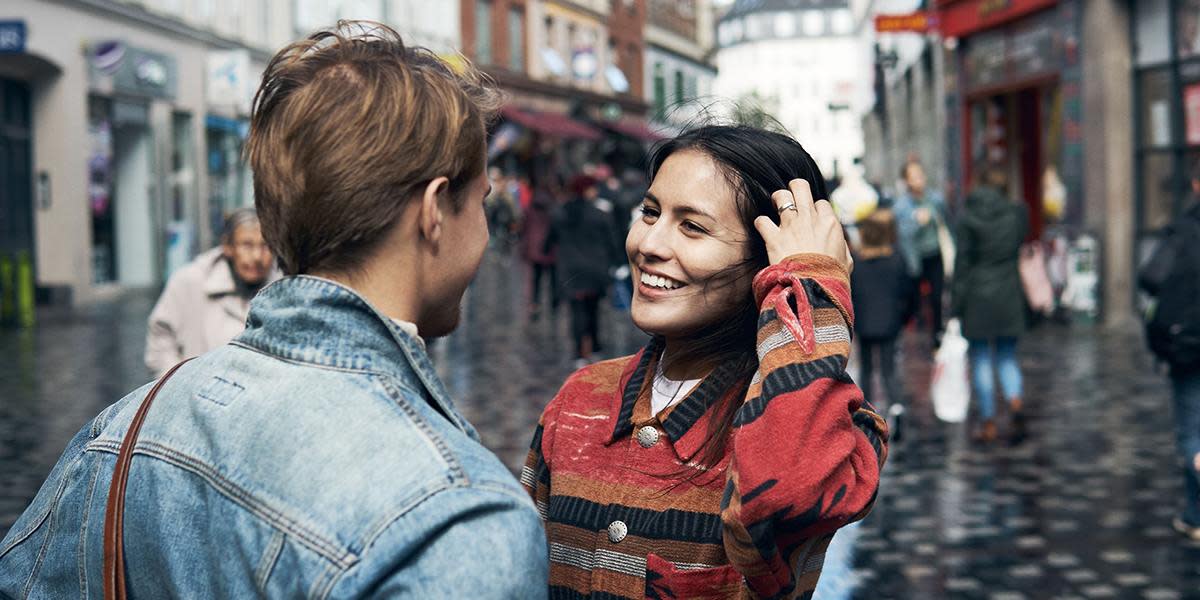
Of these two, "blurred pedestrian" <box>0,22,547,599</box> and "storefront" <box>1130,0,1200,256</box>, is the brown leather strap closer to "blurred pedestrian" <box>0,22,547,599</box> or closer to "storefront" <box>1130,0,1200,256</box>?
"blurred pedestrian" <box>0,22,547,599</box>

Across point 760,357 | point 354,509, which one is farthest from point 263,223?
point 760,357

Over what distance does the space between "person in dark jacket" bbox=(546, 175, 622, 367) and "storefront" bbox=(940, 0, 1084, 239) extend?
5684mm

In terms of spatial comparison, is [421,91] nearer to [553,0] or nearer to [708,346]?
[708,346]

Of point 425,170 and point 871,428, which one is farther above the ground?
point 425,170

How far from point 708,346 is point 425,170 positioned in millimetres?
930

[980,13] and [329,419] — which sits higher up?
[980,13]

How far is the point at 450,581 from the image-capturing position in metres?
1.42

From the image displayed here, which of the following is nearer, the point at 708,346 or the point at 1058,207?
the point at 708,346

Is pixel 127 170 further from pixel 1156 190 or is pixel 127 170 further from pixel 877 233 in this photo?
pixel 877 233

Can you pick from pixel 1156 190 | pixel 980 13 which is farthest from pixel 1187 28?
pixel 980 13

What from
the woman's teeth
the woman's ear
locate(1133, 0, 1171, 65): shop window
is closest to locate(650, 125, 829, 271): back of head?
the woman's teeth

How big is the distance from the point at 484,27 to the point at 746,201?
43.2 metres

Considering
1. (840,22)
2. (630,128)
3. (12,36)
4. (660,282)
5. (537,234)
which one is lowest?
(660,282)

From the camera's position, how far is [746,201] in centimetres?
243
